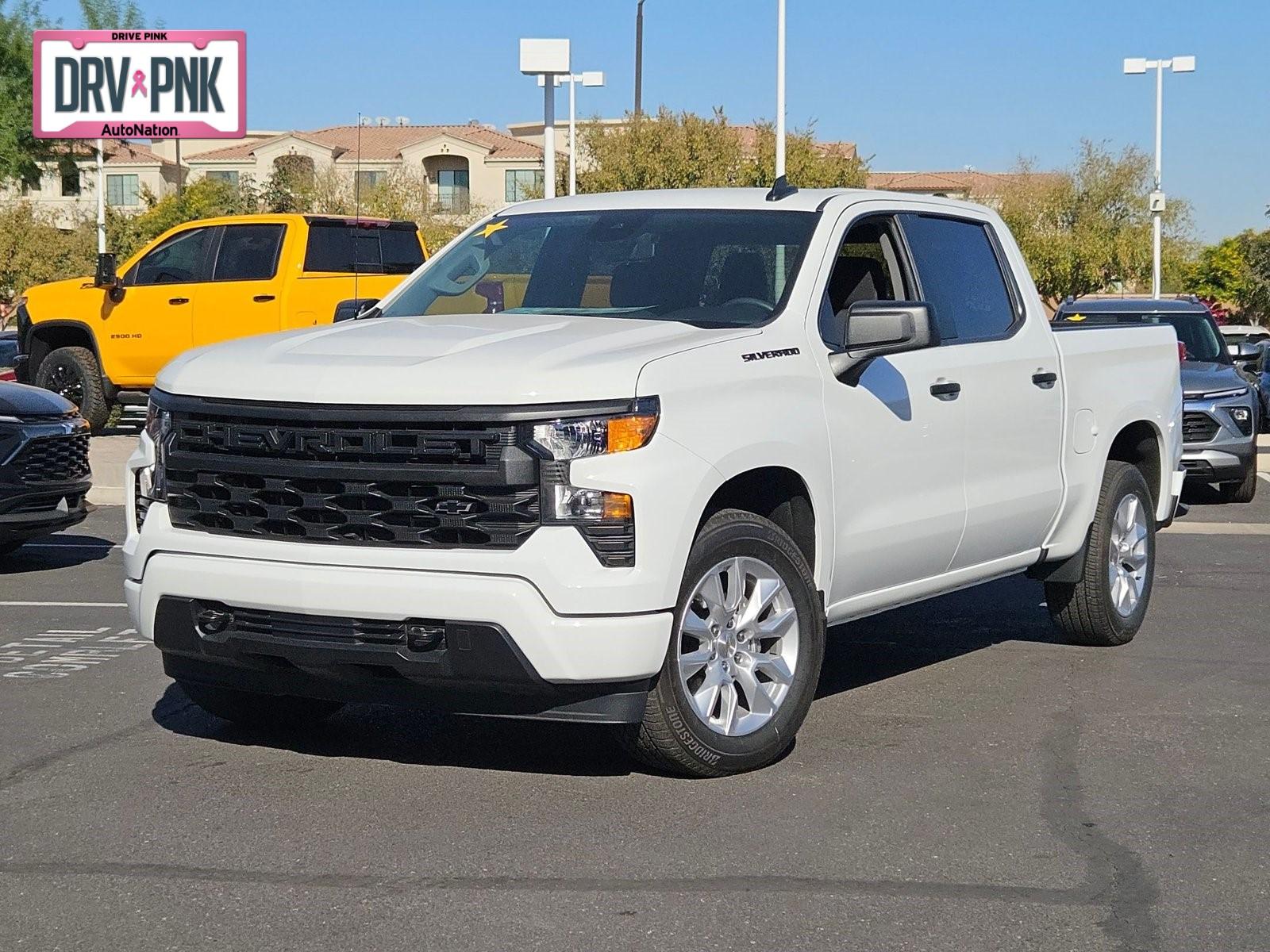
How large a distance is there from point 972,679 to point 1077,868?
2.74 metres

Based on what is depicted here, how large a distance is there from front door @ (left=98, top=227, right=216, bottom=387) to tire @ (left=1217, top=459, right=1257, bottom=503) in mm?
9905

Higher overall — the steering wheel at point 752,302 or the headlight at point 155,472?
the steering wheel at point 752,302

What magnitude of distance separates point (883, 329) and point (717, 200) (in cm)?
115

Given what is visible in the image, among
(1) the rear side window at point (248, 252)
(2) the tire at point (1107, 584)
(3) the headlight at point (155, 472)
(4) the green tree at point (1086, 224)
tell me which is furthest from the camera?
(4) the green tree at point (1086, 224)

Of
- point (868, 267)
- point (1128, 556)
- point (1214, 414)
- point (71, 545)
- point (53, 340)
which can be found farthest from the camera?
point (53, 340)

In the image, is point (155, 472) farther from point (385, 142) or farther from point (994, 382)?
point (385, 142)

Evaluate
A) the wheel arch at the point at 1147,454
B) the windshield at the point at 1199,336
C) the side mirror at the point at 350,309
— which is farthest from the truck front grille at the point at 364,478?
the windshield at the point at 1199,336

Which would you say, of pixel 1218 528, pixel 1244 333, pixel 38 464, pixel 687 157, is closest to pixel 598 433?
pixel 38 464

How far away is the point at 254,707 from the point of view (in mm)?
6328

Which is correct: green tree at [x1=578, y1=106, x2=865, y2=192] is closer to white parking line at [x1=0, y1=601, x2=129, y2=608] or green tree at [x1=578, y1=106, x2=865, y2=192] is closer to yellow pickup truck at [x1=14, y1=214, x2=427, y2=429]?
yellow pickup truck at [x1=14, y1=214, x2=427, y2=429]

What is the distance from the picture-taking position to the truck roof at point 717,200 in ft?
22.4

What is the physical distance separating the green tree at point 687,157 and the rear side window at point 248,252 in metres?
31.8

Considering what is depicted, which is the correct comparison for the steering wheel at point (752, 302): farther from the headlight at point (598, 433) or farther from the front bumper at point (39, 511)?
the front bumper at point (39, 511)

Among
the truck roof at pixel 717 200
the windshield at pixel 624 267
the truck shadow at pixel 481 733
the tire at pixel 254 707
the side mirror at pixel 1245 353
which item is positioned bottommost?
the truck shadow at pixel 481 733
